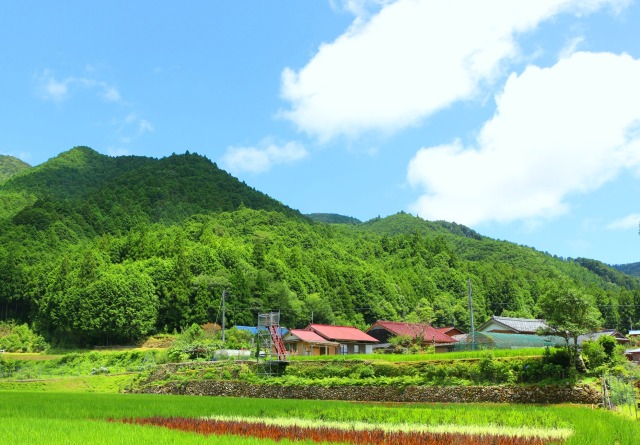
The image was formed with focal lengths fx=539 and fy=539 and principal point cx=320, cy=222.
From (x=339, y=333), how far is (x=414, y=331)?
8.77 metres

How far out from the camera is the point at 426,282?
8988 centimetres

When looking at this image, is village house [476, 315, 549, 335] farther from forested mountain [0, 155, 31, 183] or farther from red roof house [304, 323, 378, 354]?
forested mountain [0, 155, 31, 183]

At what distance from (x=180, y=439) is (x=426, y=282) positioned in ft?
273

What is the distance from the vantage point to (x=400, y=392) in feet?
82.8

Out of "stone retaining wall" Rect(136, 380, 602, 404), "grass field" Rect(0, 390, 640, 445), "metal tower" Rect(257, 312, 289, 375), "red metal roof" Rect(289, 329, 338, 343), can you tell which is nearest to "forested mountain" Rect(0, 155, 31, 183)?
"red metal roof" Rect(289, 329, 338, 343)

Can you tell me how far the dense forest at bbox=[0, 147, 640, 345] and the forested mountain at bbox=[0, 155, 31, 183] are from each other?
5.93m

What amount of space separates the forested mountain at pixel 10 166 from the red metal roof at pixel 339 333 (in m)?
110

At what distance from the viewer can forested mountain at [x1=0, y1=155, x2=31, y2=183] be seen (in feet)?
431

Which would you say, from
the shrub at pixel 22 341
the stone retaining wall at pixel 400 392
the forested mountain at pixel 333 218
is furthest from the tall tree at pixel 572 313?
the forested mountain at pixel 333 218

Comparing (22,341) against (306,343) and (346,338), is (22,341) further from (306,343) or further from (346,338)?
(346,338)

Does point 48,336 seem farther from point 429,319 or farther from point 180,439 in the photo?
point 180,439

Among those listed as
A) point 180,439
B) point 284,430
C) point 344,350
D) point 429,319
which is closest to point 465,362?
point 284,430

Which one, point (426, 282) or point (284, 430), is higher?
point (426, 282)

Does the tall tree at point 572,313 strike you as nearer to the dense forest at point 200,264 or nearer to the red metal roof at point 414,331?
the dense forest at point 200,264
